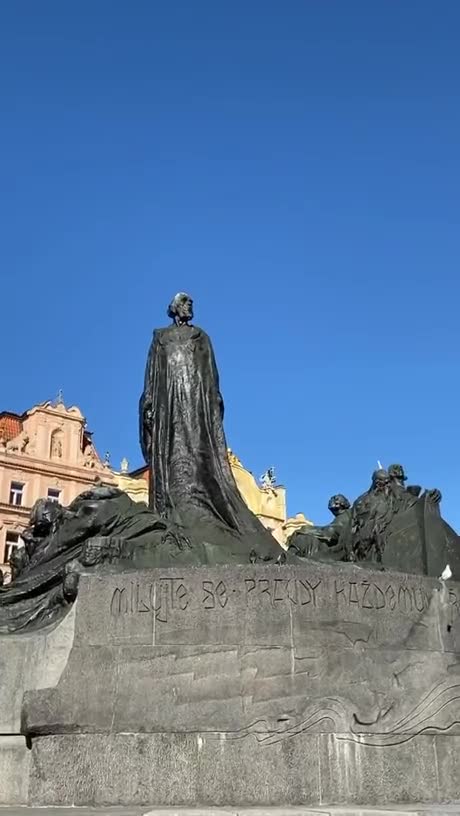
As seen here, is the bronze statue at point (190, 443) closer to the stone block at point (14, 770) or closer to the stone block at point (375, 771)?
the stone block at point (375, 771)

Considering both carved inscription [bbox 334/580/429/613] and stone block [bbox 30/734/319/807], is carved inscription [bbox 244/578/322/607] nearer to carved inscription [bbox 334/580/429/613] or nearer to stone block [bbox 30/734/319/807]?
carved inscription [bbox 334/580/429/613]

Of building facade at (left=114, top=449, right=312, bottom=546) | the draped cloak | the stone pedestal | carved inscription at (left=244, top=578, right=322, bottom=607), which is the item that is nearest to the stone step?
the stone pedestal

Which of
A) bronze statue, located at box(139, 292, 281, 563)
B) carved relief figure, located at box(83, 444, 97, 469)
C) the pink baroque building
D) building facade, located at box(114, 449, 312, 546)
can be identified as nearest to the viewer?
bronze statue, located at box(139, 292, 281, 563)

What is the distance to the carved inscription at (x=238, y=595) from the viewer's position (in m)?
8.69

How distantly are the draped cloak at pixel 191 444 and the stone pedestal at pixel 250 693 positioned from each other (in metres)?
1.55

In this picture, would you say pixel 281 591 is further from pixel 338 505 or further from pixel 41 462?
pixel 41 462

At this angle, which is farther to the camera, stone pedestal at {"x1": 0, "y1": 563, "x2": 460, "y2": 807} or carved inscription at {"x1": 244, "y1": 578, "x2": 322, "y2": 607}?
carved inscription at {"x1": 244, "y1": 578, "x2": 322, "y2": 607}

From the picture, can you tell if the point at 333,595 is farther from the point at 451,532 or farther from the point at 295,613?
the point at 451,532

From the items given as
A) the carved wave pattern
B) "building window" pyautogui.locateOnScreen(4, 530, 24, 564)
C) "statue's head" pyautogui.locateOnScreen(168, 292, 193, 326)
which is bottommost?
the carved wave pattern

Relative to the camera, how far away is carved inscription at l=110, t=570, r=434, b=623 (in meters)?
8.69

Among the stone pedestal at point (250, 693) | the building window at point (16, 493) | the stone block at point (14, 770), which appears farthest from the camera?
the building window at point (16, 493)

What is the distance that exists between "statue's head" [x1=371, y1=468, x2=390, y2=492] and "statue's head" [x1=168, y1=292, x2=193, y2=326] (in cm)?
332

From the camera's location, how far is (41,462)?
4841 centimetres

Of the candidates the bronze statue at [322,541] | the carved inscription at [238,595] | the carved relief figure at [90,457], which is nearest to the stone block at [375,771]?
the carved inscription at [238,595]
